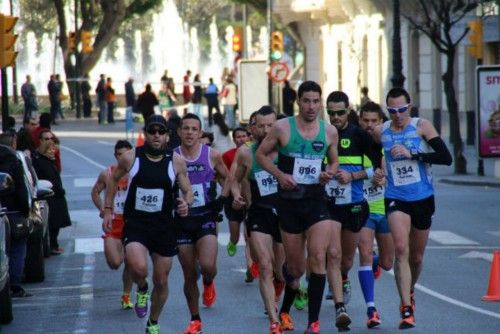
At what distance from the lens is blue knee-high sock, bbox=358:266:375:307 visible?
1248cm

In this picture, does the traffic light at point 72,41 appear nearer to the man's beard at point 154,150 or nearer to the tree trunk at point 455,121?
the tree trunk at point 455,121

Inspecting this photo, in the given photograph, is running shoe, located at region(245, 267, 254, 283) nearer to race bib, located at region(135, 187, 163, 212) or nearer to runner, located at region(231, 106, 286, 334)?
runner, located at region(231, 106, 286, 334)

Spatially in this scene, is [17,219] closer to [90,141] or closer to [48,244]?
[48,244]

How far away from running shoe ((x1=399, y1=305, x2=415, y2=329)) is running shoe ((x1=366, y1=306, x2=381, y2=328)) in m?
0.28

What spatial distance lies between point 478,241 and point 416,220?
8.28 m

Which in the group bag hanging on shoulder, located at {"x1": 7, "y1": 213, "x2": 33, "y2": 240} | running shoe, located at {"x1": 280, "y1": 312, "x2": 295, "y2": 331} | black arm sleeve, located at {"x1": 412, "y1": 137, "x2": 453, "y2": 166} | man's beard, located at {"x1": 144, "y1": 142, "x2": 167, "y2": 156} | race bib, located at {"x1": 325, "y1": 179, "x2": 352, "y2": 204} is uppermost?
man's beard, located at {"x1": 144, "y1": 142, "x2": 167, "y2": 156}

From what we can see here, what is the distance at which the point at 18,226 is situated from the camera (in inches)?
568

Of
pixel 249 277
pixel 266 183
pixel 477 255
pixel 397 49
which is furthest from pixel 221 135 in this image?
pixel 397 49

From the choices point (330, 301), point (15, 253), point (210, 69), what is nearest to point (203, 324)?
point (330, 301)

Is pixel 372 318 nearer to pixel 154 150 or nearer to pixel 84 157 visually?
pixel 154 150

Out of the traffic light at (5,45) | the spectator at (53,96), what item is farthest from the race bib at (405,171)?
the spectator at (53,96)

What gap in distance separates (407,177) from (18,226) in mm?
4024

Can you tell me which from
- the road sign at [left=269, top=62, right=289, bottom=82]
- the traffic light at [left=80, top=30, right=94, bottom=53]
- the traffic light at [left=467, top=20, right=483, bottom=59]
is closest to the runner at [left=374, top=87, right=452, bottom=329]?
the traffic light at [left=467, top=20, right=483, bottom=59]

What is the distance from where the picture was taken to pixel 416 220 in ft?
40.3
